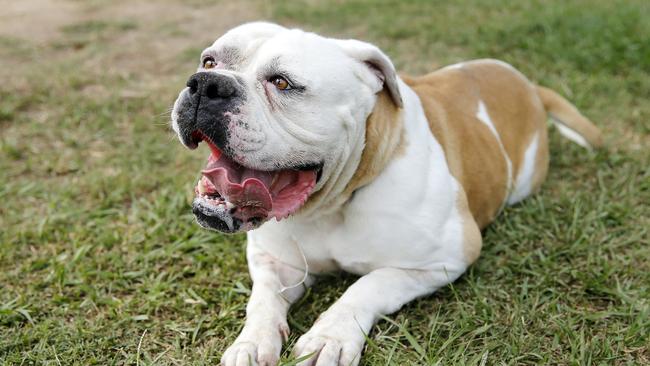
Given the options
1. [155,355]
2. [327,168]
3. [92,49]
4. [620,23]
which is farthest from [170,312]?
[620,23]

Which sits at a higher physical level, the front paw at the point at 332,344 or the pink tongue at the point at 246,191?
the pink tongue at the point at 246,191

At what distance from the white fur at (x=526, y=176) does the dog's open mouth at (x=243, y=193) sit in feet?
4.94

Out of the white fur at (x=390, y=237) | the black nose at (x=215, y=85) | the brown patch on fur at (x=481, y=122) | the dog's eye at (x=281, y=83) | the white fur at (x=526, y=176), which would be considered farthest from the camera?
the white fur at (x=526, y=176)

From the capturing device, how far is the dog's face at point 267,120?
7.57ft

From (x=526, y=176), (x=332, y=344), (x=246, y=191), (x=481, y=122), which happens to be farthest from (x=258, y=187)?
(x=526, y=176)

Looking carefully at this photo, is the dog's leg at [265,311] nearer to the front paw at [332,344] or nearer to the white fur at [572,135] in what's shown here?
the front paw at [332,344]

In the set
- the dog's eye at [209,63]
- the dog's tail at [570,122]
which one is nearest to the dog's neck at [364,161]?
the dog's eye at [209,63]

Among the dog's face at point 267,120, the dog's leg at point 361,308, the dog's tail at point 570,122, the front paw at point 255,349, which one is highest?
the dog's face at point 267,120

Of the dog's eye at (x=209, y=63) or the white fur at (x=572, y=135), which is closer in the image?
the dog's eye at (x=209, y=63)

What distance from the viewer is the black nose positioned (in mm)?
2289

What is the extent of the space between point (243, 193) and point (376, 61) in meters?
0.73

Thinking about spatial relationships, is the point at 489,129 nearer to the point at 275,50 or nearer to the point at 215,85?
the point at 275,50

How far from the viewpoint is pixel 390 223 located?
8.85ft

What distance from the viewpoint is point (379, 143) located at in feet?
8.77
